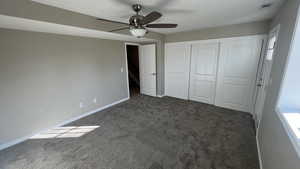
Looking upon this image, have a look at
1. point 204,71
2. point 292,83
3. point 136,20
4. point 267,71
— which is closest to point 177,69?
point 204,71

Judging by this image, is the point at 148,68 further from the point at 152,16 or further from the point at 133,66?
the point at 152,16

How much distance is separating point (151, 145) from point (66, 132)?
1.82m

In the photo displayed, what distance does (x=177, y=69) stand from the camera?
430 cm

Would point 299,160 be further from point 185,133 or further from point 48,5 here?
point 48,5

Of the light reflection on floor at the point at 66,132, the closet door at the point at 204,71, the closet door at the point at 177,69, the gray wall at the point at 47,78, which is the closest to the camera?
the gray wall at the point at 47,78

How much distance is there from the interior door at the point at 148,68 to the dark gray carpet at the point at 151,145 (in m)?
1.74

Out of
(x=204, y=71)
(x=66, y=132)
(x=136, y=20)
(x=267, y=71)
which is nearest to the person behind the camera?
(x=136, y=20)

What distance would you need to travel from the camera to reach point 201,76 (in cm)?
387

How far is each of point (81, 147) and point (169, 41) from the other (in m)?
3.91

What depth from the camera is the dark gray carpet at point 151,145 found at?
5.77 feet

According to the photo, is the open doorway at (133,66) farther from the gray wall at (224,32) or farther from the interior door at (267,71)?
the interior door at (267,71)

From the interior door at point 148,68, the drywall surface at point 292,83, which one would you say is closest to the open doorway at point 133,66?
the interior door at point 148,68

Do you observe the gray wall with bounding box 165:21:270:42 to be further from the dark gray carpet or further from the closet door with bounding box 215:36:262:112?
the dark gray carpet

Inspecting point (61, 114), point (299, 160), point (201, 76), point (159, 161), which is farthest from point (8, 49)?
point (201, 76)
